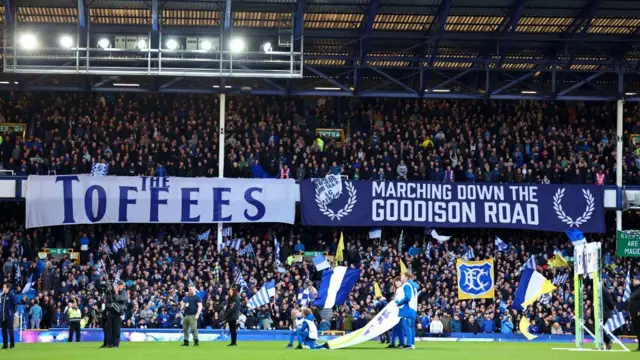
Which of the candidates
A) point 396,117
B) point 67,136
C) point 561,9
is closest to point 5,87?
point 67,136

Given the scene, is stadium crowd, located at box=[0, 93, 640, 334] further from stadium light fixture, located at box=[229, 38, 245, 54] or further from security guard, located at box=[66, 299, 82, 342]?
stadium light fixture, located at box=[229, 38, 245, 54]

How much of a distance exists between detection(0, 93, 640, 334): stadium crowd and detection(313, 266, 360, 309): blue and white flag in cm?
57

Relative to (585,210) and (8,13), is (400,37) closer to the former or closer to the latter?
(585,210)

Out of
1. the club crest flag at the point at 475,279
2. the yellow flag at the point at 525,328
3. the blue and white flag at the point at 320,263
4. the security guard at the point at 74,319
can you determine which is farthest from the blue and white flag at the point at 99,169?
the yellow flag at the point at 525,328

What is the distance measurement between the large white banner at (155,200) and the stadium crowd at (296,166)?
0.84 metres

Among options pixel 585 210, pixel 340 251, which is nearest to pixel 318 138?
pixel 340 251

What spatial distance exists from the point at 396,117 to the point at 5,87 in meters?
16.9

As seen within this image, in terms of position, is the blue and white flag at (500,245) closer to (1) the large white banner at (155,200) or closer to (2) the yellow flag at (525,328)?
(2) the yellow flag at (525,328)

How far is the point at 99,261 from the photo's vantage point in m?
43.0

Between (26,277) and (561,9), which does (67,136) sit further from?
(561,9)

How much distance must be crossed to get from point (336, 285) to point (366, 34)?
9663mm

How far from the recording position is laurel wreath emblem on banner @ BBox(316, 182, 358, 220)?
149 feet

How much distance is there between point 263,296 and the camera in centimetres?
4066

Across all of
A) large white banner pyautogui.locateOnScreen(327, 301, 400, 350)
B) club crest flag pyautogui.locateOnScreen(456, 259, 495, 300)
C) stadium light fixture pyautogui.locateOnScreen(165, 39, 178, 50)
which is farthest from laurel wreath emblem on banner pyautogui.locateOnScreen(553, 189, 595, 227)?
large white banner pyautogui.locateOnScreen(327, 301, 400, 350)
